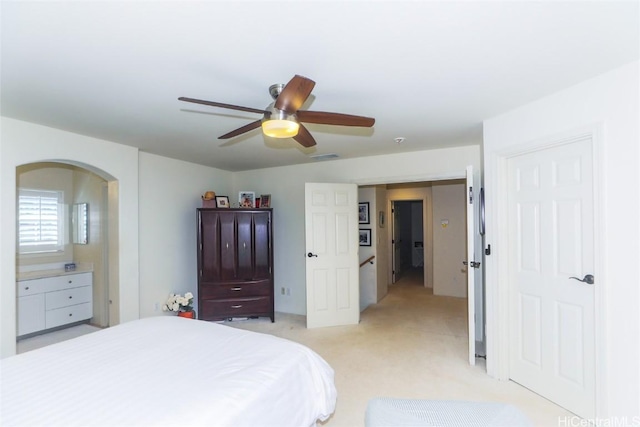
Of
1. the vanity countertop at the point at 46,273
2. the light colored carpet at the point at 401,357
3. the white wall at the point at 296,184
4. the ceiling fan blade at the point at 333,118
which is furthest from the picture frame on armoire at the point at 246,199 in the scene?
the ceiling fan blade at the point at 333,118

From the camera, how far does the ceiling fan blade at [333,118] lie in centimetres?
186

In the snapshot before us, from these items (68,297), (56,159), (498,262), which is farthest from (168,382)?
(68,297)

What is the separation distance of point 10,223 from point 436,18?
356 cm

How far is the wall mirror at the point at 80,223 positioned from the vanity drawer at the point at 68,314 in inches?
35.1

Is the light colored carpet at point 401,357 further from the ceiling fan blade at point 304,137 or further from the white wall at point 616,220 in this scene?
the ceiling fan blade at point 304,137

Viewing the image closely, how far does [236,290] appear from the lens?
4332mm

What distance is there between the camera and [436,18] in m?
1.37

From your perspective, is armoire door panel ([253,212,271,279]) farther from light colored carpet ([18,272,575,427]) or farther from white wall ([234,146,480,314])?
light colored carpet ([18,272,575,427])

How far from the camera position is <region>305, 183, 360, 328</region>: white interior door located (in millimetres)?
4176

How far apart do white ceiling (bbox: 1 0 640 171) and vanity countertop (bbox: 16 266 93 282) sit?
2186 millimetres

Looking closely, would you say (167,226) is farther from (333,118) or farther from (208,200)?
(333,118)

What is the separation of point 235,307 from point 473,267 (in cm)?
311

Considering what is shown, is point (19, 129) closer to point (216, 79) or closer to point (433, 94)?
point (216, 79)

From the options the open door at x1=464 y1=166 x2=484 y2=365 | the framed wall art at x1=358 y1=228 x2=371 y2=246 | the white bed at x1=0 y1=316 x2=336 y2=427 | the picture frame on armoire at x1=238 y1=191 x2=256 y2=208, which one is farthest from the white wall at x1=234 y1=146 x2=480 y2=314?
the white bed at x1=0 y1=316 x2=336 y2=427
